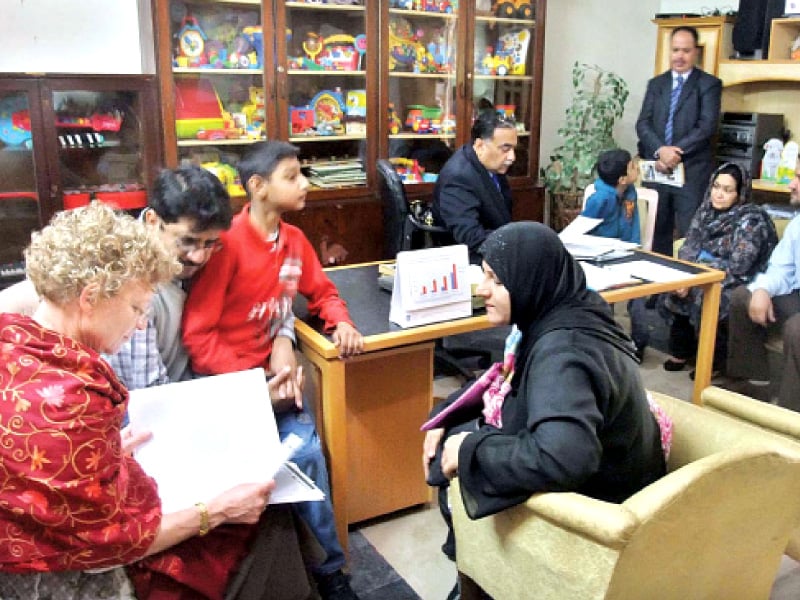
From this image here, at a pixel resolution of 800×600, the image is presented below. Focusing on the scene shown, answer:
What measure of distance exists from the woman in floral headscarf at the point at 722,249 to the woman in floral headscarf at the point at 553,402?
1.82 meters

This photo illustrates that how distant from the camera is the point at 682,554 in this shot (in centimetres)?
136

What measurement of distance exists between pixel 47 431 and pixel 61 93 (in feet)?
8.86

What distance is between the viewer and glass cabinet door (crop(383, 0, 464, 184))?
13.7 feet

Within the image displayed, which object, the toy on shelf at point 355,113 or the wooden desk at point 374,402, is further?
the toy on shelf at point 355,113

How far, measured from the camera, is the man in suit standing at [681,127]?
446 centimetres

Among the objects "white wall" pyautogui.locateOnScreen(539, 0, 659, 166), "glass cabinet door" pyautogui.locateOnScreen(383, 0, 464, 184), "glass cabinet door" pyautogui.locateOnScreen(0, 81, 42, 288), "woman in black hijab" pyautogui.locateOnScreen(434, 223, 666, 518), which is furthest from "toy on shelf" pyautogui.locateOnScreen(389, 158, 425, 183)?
"woman in black hijab" pyautogui.locateOnScreen(434, 223, 666, 518)

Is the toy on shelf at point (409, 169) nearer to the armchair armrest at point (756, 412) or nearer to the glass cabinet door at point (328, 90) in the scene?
the glass cabinet door at point (328, 90)

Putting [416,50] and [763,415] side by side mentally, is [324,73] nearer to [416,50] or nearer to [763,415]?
[416,50]

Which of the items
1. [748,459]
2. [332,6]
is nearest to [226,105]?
[332,6]

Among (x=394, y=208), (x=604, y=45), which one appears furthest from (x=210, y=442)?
(x=604, y=45)

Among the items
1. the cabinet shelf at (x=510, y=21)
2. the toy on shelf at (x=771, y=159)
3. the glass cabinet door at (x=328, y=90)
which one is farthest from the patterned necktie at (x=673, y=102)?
the glass cabinet door at (x=328, y=90)

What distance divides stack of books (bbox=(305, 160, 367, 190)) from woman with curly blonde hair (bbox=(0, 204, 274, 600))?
2.74m

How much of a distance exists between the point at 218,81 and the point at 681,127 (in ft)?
8.62

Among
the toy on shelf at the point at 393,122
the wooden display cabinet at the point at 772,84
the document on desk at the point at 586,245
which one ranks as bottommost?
the document on desk at the point at 586,245
